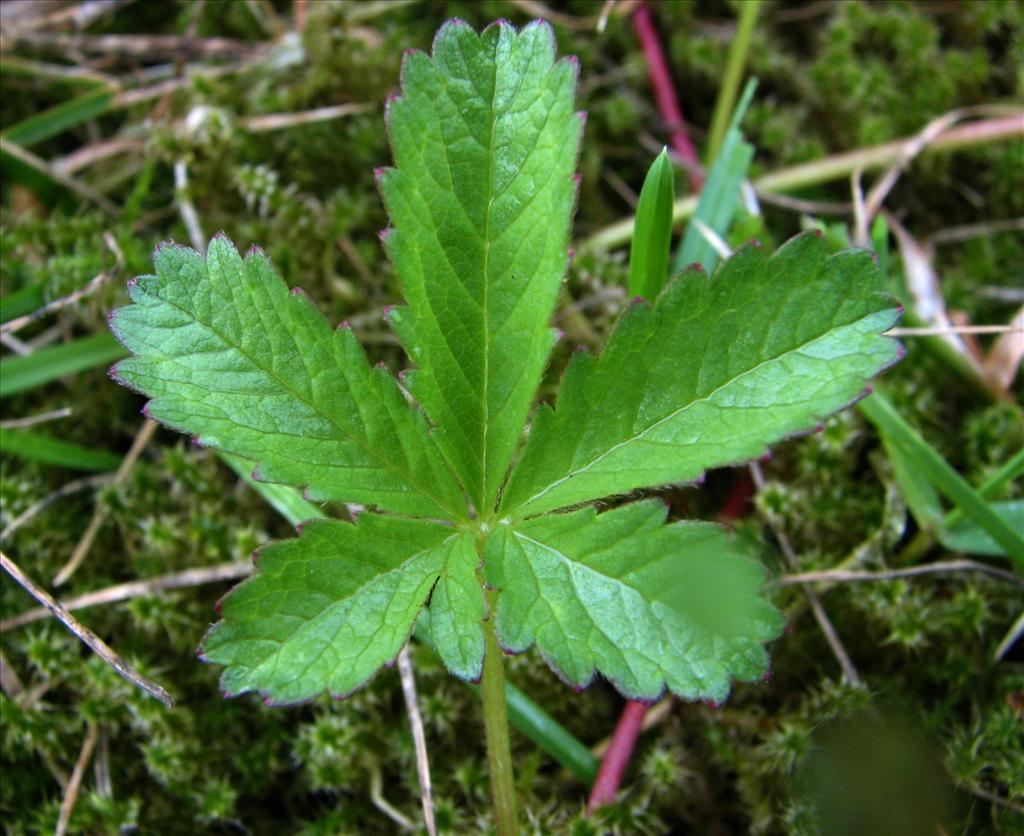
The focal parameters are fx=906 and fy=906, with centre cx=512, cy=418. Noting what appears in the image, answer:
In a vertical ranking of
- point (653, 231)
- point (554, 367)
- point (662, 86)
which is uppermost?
point (662, 86)

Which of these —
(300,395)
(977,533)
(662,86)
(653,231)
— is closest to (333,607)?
(300,395)

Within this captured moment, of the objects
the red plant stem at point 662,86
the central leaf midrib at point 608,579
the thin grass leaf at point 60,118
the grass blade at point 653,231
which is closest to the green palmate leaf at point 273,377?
the central leaf midrib at point 608,579

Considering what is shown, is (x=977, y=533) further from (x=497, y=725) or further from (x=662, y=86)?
(x=662, y=86)

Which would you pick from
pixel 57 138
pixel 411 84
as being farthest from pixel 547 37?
pixel 57 138

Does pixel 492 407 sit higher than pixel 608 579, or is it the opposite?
pixel 492 407

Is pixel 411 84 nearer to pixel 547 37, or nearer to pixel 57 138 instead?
pixel 547 37

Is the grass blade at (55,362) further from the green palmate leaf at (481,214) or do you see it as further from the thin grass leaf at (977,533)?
the thin grass leaf at (977,533)
